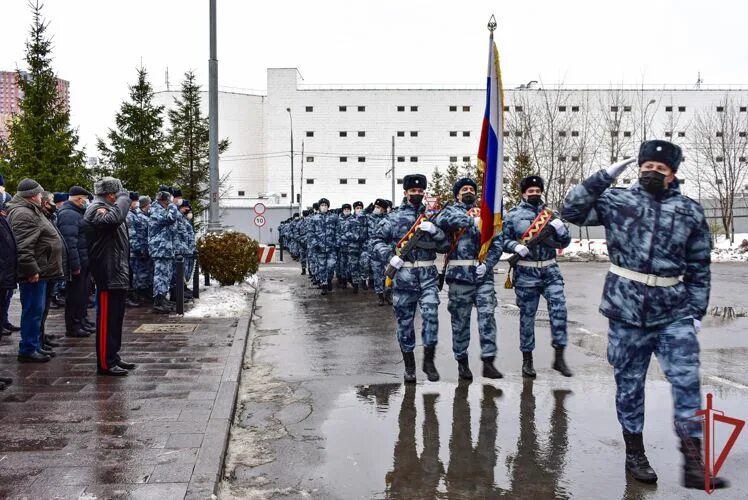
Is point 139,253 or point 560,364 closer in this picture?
point 560,364

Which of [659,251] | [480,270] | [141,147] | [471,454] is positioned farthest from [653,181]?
[141,147]

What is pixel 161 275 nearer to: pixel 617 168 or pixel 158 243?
pixel 158 243

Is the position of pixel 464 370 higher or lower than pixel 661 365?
lower

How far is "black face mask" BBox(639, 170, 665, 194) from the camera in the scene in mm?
4695

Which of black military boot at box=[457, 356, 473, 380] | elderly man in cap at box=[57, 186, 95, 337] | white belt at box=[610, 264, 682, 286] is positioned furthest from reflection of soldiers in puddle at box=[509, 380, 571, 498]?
elderly man in cap at box=[57, 186, 95, 337]

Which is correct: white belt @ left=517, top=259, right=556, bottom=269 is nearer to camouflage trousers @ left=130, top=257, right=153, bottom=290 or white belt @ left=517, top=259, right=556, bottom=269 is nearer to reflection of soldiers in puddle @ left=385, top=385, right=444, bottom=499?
reflection of soldiers in puddle @ left=385, top=385, right=444, bottom=499

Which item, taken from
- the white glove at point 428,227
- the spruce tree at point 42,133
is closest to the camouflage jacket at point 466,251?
the white glove at point 428,227

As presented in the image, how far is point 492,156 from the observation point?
7.33 meters

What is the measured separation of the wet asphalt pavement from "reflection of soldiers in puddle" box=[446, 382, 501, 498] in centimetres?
1

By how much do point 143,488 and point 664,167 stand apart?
3.64m

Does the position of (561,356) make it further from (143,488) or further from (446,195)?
(446,195)


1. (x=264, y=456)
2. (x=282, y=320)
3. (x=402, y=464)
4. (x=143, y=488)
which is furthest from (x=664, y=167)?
(x=282, y=320)

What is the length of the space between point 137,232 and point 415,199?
23.2 feet

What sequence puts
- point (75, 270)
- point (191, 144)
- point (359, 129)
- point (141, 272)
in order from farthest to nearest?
point (359, 129) < point (191, 144) < point (141, 272) < point (75, 270)
